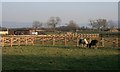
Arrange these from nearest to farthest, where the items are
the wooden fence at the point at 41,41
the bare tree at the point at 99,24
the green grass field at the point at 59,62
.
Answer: the green grass field at the point at 59,62 < the wooden fence at the point at 41,41 < the bare tree at the point at 99,24

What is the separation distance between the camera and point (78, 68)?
11.4 m

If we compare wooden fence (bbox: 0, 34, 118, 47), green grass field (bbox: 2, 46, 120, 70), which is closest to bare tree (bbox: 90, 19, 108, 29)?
wooden fence (bbox: 0, 34, 118, 47)

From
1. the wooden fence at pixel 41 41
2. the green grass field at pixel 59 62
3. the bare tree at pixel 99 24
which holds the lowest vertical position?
the green grass field at pixel 59 62

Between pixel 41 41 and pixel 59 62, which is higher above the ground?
pixel 41 41

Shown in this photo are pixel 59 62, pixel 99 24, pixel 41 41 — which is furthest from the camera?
A: pixel 99 24

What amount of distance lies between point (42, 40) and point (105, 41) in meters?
6.80

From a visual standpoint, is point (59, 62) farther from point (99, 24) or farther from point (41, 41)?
point (99, 24)

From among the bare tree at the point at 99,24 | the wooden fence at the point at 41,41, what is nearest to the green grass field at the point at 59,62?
the wooden fence at the point at 41,41

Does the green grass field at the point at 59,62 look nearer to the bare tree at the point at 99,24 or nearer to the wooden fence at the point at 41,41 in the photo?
the wooden fence at the point at 41,41

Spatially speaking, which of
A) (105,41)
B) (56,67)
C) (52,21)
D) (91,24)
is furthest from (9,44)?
(52,21)

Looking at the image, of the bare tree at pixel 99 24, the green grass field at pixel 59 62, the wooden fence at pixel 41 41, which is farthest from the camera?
the bare tree at pixel 99 24

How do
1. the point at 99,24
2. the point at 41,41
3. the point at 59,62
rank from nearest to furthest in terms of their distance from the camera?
the point at 59,62 → the point at 41,41 → the point at 99,24

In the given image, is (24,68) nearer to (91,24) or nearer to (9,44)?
(9,44)

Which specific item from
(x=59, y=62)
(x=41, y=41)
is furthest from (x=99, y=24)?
(x=59, y=62)
